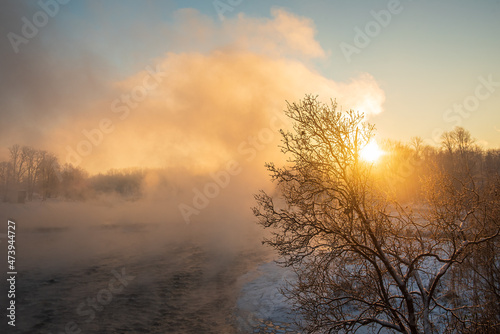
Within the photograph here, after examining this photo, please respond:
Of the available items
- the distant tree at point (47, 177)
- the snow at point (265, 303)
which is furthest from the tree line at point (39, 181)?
the snow at point (265, 303)

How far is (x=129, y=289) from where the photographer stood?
17.0 m

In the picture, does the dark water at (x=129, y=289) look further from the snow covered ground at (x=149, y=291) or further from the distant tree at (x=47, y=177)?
the distant tree at (x=47, y=177)

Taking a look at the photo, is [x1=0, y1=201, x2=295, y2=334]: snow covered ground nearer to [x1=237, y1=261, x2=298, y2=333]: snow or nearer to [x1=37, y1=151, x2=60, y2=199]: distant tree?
[x1=237, y1=261, x2=298, y2=333]: snow

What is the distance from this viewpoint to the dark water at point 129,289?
1210cm

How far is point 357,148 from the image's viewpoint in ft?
28.1

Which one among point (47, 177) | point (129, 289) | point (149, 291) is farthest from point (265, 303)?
point (47, 177)

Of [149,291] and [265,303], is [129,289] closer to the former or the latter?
[149,291]

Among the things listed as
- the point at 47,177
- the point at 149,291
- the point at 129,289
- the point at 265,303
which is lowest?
the point at 265,303

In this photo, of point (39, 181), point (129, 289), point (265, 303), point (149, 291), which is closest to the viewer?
point (265, 303)

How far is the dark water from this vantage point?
12102 mm

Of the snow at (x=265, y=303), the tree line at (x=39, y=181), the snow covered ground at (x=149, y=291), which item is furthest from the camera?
the tree line at (x=39, y=181)

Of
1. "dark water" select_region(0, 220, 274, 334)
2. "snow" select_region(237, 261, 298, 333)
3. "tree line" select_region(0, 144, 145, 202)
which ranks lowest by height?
"snow" select_region(237, 261, 298, 333)

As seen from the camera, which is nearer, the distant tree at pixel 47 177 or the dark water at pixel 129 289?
the dark water at pixel 129 289

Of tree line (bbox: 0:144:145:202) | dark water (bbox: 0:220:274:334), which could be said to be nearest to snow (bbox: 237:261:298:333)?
dark water (bbox: 0:220:274:334)
